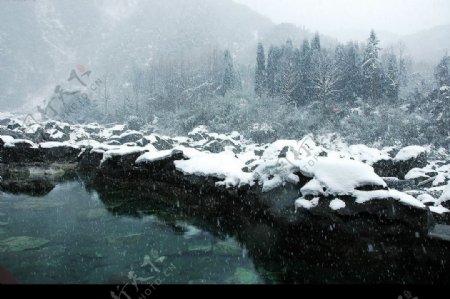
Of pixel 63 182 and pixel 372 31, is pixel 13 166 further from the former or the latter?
pixel 372 31

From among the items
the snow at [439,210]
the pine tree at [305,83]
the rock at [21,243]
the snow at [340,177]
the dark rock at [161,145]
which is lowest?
the rock at [21,243]

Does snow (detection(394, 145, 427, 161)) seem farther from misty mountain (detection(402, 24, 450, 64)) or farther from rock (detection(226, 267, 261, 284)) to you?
misty mountain (detection(402, 24, 450, 64))

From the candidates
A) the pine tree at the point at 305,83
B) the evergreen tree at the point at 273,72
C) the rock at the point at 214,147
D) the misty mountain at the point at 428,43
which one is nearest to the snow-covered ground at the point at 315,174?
the rock at the point at 214,147

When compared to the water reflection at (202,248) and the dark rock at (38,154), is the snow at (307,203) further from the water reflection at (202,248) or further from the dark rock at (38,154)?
the dark rock at (38,154)

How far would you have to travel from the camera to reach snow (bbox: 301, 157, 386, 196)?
6430 mm

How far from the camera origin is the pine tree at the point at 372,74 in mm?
38875

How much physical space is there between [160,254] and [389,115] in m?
31.7

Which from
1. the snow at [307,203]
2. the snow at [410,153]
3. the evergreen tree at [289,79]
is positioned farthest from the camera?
the evergreen tree at [289,79]

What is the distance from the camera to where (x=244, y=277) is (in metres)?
6.32

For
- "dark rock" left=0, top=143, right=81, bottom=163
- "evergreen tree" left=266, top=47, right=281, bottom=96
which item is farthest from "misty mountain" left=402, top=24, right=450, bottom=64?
"dark rock" left=0, top=143, right=81, bottom=163

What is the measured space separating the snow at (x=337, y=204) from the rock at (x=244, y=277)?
1897 millimetres

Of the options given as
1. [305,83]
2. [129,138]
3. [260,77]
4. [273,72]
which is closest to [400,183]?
[129,138]

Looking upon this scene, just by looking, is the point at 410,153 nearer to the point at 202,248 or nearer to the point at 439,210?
the point at 439,210

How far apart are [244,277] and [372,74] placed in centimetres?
3843
